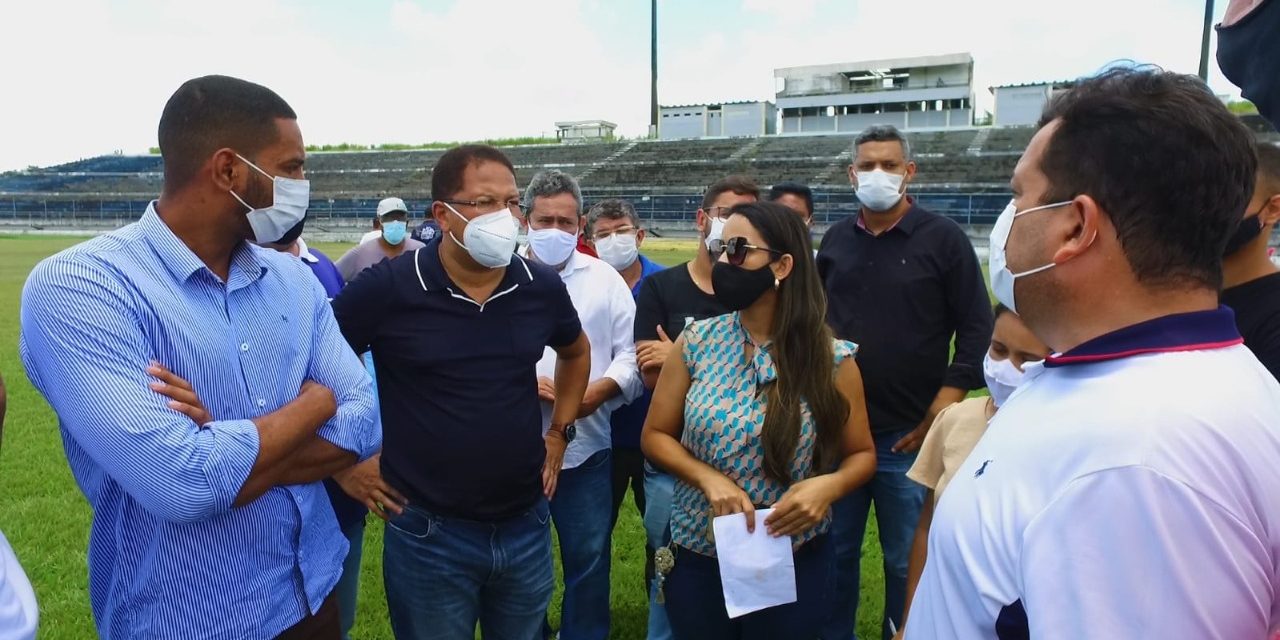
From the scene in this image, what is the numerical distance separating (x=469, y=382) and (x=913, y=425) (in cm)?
217

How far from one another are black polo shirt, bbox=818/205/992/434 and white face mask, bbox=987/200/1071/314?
6.12ft

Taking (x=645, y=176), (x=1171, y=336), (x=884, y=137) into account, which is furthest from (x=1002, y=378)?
(x=645, y=176)

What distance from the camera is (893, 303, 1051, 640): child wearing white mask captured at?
2459 mm

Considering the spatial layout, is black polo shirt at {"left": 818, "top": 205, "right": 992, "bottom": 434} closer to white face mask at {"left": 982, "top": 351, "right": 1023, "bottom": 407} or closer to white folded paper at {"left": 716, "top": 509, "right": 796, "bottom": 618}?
white face mask at {"left": 982, "top": 351, "right": 1023, "bottom": 407}

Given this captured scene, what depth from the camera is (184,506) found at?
1.75 metres

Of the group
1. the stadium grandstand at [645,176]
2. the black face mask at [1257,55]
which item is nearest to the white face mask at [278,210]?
the black face mask at [1257,55]

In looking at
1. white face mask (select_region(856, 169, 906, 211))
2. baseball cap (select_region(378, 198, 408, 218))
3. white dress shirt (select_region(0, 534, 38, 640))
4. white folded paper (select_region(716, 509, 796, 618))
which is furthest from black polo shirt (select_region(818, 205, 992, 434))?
baseball cap (select_region(378, 198, 408, 218))

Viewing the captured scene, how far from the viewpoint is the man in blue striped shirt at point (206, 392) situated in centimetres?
175

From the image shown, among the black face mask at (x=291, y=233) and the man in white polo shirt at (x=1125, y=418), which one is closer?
the man in white polo shirt at (x=1125, y=418)

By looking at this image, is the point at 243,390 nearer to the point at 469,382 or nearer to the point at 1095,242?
the point at 469,382

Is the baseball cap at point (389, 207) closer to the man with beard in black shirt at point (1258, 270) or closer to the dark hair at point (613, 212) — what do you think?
the dark hair at point (613, 212)

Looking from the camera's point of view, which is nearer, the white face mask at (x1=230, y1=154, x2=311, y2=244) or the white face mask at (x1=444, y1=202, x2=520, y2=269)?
the white face mask at (x1=230, y1=154, x2=311, y2=244)

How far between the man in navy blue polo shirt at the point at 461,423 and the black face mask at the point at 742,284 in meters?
0.74

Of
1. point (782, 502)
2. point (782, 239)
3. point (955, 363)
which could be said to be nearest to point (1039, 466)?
point (782, 502)
